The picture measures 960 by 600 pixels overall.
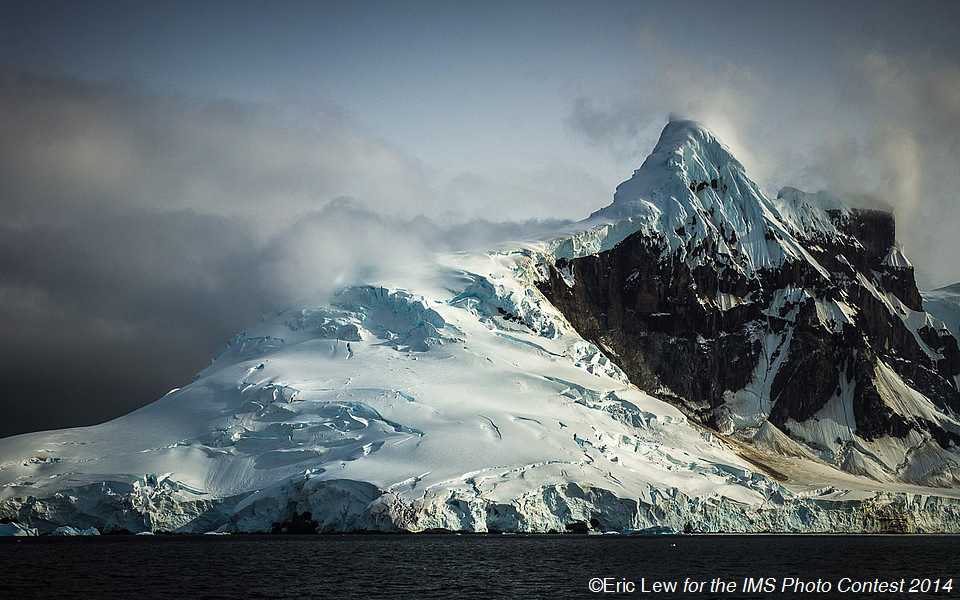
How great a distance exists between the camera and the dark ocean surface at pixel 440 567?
4212cm

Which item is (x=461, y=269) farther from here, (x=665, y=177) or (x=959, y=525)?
(x=959, y=525)

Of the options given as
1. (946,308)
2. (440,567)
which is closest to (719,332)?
(946,308)

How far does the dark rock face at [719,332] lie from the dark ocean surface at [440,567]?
68418 millimetres

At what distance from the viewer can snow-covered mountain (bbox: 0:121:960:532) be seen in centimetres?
7744

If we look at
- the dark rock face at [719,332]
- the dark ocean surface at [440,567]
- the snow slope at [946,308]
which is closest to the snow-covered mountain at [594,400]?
the dark rock face at [719,332]

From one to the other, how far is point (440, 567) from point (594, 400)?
51.9 metres

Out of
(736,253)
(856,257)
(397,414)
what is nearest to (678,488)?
(397,414)

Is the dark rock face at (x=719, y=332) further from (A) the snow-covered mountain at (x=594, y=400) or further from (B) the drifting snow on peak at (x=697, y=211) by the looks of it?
(B) the drifting snow on peak at (x=697, y=211)

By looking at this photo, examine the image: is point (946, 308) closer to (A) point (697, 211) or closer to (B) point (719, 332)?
(B) point (719, 332)

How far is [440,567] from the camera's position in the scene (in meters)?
51.4

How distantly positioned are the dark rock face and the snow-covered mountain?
368mm

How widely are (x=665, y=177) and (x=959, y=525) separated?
69.5 metres

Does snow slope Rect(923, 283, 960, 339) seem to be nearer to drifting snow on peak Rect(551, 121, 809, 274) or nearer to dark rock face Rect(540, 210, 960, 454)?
dark rock face Rect(540, 210, 960, 454)

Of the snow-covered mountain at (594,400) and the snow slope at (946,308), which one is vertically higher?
the snow slope at (946,308)
